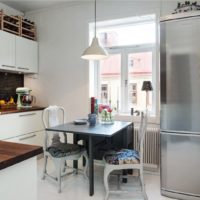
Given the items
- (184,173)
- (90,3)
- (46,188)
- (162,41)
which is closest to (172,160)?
(184,173)

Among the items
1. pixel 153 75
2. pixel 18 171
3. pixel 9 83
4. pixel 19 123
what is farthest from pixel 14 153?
pixel 9 83

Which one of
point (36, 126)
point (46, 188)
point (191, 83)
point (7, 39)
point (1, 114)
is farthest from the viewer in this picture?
point (36, 126)

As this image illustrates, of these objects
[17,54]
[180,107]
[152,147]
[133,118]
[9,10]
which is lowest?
[152,147]

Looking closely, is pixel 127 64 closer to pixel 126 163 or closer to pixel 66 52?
pixel 66 52

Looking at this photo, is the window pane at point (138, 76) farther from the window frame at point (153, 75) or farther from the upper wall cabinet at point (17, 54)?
the upper wall cabinet at point (17, 54)

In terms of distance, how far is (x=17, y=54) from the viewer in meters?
3.45

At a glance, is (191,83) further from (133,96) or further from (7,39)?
(7,39)

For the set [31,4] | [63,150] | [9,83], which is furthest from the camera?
[9,83]

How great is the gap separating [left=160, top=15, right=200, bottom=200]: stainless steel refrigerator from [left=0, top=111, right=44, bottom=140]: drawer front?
2.07m

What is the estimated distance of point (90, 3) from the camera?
3453 mm

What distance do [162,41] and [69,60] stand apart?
180 centimetres

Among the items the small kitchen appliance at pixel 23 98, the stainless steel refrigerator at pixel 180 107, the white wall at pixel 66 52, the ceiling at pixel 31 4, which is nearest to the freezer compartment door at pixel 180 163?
the stainless steel refrigerator at pixel 180 107

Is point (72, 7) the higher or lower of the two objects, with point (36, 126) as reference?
higher

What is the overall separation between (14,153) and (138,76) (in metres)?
2.69
